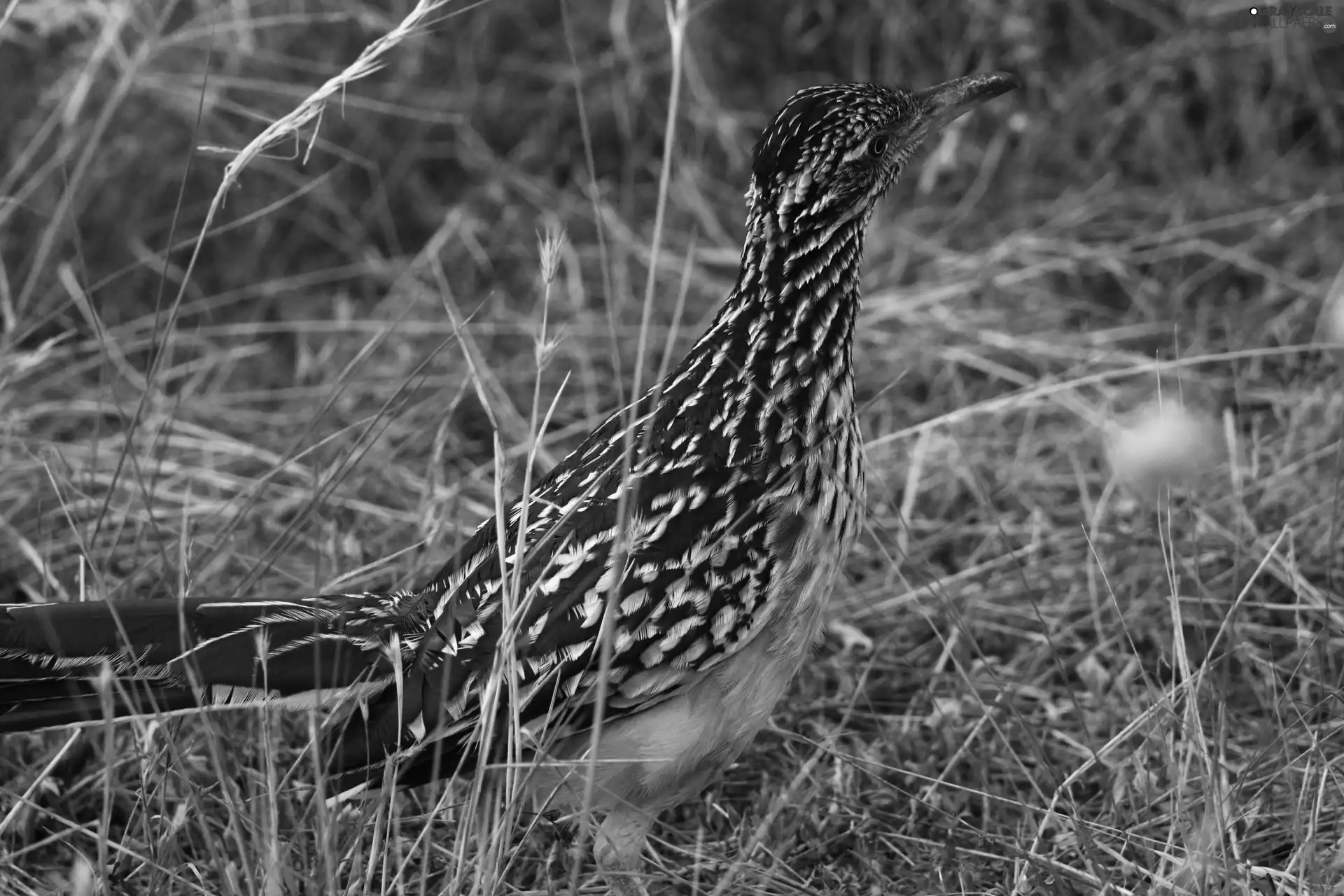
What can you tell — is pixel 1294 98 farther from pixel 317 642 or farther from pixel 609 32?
pixel 317 642

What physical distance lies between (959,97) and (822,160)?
1.43ft

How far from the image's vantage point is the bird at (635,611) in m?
2.72

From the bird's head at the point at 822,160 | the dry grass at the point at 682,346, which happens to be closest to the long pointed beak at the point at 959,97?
the bird's head at the point at 822,160

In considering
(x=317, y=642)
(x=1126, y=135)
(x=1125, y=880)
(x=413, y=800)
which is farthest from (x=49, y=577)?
(x=1126, y=135)

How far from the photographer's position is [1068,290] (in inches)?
212

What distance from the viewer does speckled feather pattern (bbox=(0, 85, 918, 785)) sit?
2746 mm

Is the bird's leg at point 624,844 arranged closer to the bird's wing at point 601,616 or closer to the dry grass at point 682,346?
the dry grass at point 682,346

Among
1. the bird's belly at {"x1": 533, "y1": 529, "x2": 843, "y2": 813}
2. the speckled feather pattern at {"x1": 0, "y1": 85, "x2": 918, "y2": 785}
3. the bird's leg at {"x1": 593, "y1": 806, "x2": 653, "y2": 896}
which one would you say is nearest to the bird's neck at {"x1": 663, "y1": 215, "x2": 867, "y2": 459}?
the speckled feather pattern at {"x1": 0, "y1": 85, "x2": 918, "y2": 785}

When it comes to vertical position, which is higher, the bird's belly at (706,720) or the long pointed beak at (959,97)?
the long pointed beak at (959,97)

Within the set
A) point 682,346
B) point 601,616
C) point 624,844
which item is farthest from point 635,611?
point 682,346

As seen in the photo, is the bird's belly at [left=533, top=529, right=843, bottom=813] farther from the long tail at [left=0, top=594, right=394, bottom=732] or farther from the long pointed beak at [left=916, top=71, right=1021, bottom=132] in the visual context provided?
the long pointed beak at [left=916, top=71, right=1021, bottom=132]

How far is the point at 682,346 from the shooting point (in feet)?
16.9

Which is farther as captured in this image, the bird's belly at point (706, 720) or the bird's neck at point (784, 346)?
the bird's neck at point (784, 346)

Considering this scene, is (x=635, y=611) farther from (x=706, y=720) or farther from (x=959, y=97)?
(x=959, y=97)
